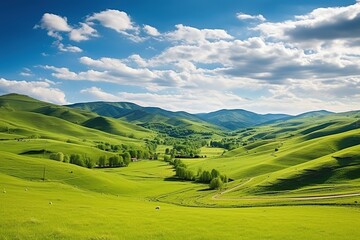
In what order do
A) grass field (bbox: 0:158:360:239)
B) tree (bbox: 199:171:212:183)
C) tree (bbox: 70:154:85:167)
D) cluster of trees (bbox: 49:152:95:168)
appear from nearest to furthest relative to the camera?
1. grass field (bbox: 0:158:360:239)
2. tree (bbox: 199:171:212:183)
3. cluster of trees (bbox: 49:152:95:168)
4. tree (bbox: 70:154:85:167)

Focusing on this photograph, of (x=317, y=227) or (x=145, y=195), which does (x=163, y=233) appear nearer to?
(x=317, y=227)

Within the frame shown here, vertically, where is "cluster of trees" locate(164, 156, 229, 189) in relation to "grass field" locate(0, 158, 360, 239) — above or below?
below

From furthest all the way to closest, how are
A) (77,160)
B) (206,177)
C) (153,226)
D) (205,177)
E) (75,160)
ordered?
1. (75,160)
2. (77,160)
3. (205,177)
4. (206,177)
5. (153,226)

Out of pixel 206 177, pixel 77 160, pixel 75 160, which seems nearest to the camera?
pixel 206 177

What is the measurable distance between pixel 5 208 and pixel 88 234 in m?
14.9

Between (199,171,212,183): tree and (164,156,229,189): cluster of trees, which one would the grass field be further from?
(199,171,212,183): tree

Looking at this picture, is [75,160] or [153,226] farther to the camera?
[75,160]

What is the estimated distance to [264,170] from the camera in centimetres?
15850

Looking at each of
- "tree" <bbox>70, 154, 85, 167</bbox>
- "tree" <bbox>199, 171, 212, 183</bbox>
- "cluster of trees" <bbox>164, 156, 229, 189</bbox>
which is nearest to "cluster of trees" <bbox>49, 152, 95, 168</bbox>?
"tree" <bbox>70, 154, 85, 167</bbox>

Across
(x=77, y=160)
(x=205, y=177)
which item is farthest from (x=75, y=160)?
(x=205, y=177)

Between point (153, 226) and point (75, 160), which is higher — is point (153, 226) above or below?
above

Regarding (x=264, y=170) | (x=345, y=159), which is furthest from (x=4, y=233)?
(x=264, y=170)

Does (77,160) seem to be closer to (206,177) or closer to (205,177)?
(205,177)

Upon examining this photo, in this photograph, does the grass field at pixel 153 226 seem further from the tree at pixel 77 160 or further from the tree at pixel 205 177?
the tree at pixel 77 160
